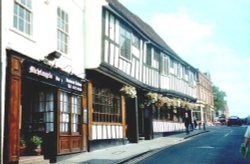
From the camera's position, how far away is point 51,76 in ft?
41.3

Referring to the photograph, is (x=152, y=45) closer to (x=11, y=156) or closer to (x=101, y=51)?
(x=101, y=51)

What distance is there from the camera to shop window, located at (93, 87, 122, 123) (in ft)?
57.2

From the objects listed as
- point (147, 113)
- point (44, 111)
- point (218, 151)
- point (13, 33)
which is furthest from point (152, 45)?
point (13, 33)

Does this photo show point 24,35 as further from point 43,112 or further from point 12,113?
point 43,112

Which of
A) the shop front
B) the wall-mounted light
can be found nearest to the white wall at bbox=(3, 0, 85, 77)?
the wall-mounted light

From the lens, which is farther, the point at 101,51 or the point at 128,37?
the point at 128,37

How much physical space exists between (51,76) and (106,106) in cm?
640

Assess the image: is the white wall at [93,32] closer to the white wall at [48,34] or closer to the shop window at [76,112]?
the white wall at [48,34]

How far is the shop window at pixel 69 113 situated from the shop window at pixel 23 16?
3.30 metres

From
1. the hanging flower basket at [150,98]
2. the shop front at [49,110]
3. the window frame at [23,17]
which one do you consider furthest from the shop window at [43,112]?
the hanging flower basket at [150,98]

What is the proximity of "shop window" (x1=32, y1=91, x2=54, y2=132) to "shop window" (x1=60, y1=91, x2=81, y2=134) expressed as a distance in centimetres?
49

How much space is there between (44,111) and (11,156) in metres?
3.64

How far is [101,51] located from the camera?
16.6 m

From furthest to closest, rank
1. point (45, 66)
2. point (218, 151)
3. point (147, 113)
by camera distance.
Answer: point (147, 113) < point (218, 151) < point (45, 66)
